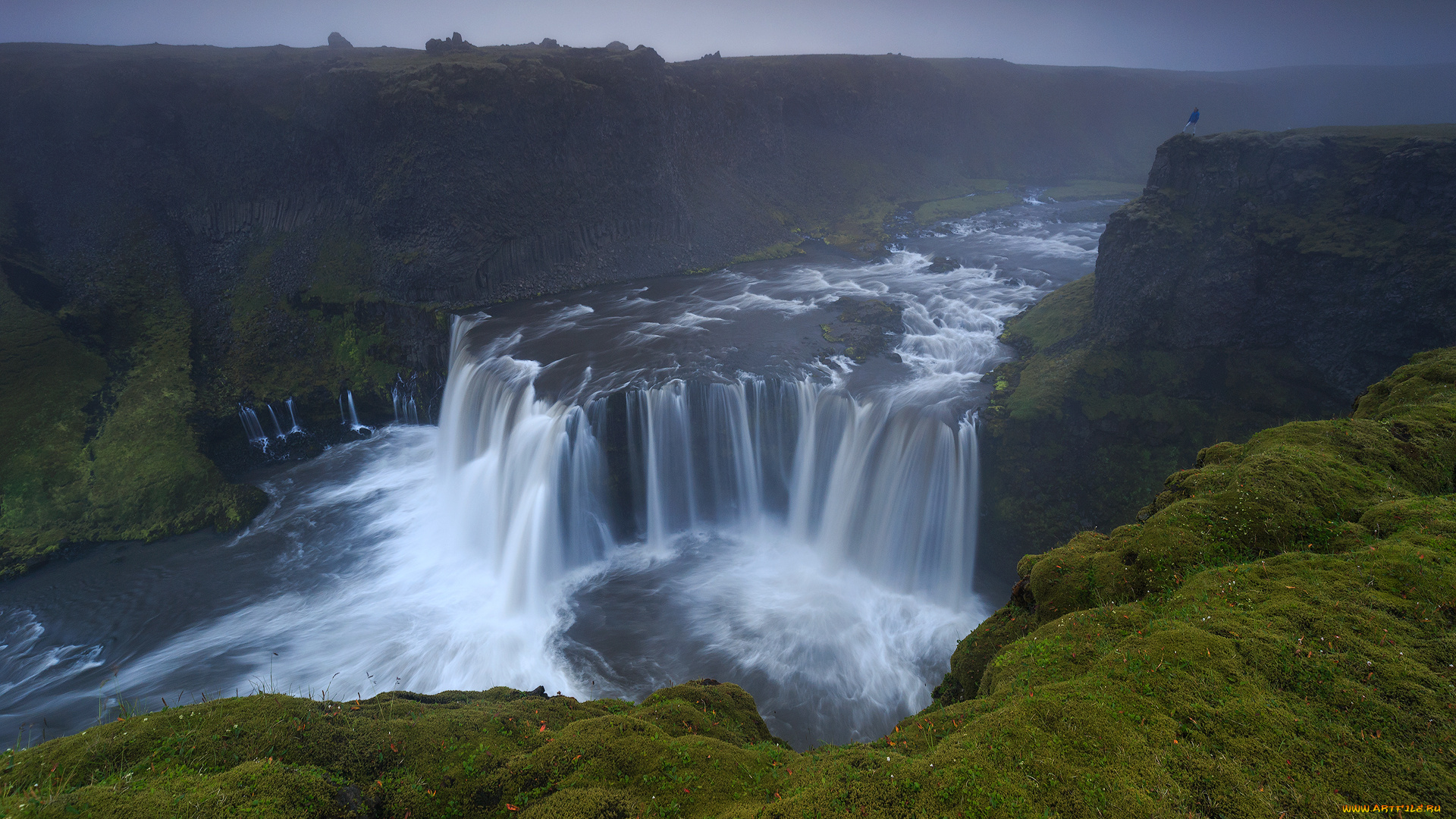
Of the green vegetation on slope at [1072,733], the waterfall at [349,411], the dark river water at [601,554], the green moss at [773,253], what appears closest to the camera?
the green vegetation on slope at [1072,733]

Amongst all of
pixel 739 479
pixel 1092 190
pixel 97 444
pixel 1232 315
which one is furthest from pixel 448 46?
pixel 1092 190

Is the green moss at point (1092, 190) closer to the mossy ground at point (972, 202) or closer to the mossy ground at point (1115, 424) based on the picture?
the mossy ground at point (972, 202)

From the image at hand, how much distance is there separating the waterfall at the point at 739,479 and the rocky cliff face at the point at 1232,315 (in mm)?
2405

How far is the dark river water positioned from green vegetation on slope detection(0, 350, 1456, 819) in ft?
31.3

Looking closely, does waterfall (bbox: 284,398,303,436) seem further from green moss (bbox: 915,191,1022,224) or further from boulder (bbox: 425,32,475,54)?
green moss (bbox: 915,191,1022,224)

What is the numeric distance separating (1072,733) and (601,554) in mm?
18526

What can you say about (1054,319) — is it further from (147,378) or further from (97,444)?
(147,378)

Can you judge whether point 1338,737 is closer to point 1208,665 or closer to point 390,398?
point 1208,665

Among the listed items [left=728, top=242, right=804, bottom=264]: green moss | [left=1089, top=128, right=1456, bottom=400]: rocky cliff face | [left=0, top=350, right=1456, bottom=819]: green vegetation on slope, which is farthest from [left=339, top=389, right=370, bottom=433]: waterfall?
[left=1089, top=128, right=1456, bottom=400]: rocky cliff face

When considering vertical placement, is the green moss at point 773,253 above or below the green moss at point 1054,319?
above

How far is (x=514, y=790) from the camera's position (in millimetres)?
6156

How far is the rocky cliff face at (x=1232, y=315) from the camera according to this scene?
19141 millimetres

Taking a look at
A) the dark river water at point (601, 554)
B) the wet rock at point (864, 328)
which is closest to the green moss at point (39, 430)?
the dark river water at point (601, 554)

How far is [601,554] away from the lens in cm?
2217
